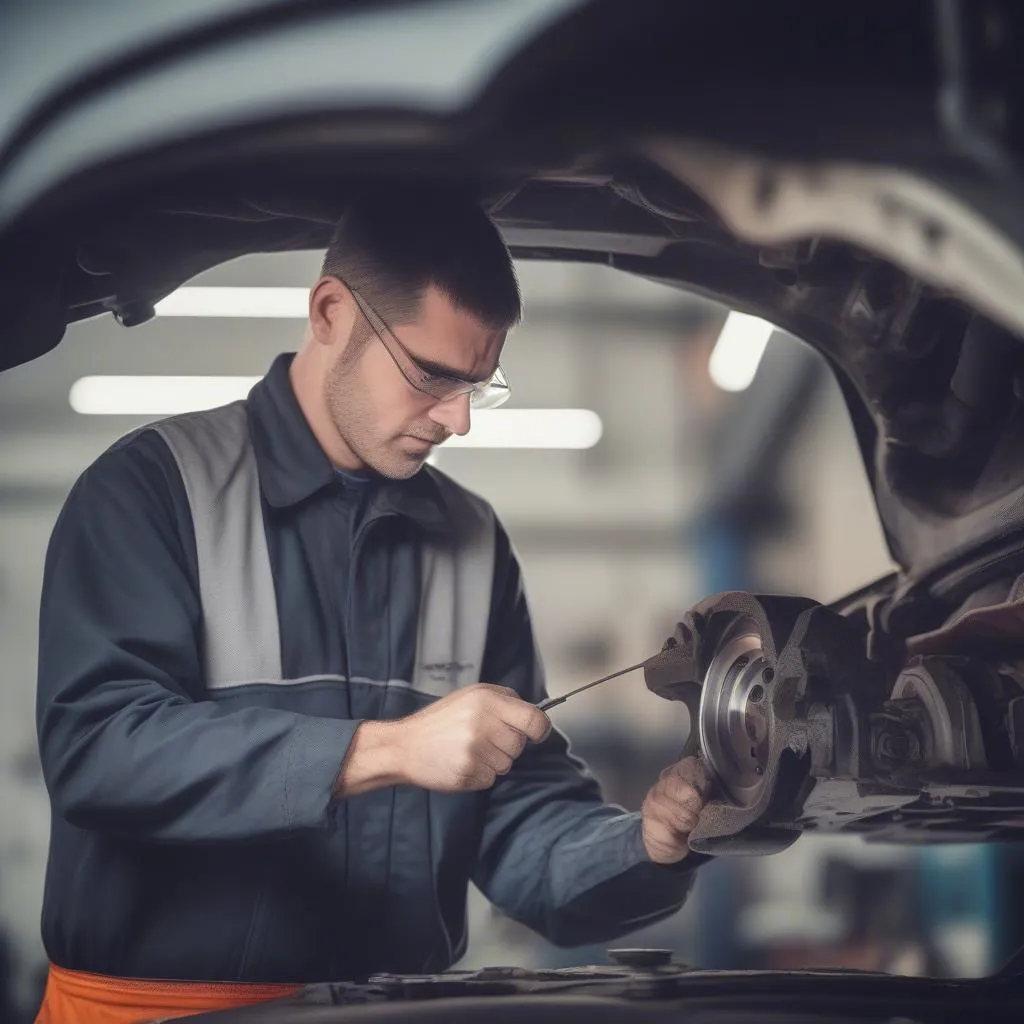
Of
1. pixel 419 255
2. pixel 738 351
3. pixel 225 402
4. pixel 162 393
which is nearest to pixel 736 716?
pixel 419 255

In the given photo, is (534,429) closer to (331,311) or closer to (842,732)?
(331,311)

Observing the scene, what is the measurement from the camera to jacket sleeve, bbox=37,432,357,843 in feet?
3.85

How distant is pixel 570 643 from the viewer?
19.0 feet

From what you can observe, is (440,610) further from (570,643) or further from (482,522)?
(570,643)

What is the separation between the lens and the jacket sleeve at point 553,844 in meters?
1.45

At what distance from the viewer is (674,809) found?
4.33 feet

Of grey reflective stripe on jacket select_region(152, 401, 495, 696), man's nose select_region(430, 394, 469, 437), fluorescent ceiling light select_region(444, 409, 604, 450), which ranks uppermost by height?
fluorescent ceiling light select_region(444, 409, 604, 450)

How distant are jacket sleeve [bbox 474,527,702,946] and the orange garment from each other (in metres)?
0.36

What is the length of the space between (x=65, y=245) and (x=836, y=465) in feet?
16.8

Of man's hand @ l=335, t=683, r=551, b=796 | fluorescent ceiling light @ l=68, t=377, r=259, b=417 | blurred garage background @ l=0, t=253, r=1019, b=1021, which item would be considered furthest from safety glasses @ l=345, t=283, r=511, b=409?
blurred garage background @ l=0, t=253, r=1019, b=1021

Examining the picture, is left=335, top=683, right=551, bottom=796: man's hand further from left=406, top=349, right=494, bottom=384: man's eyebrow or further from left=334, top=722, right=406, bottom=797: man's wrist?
left=406, top=349, right=494, bottom=384: man's eyebrow

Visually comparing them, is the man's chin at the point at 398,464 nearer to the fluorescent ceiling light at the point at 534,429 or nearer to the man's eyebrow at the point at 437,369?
the man's eyebrow at the point at 437,369

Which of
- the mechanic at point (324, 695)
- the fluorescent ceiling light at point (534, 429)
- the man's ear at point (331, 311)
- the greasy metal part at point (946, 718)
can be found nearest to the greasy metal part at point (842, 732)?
the greasy metal part at point (946, 718)

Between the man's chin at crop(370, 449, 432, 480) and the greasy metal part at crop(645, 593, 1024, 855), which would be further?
the man's chin at crop(370, 449, 432, 480)
